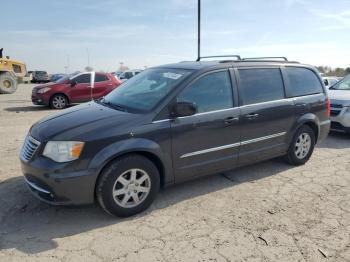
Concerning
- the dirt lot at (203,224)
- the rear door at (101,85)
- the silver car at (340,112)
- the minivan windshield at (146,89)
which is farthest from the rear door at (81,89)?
the silver car at (340,112)

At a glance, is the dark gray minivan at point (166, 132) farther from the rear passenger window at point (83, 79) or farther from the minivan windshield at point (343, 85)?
the rear passenger window at point (83, 79)

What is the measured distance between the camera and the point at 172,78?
14.1 ft

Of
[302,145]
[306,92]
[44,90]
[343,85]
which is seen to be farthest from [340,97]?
[44,90]

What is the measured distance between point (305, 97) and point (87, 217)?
3.88 m

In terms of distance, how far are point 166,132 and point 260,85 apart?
183cm

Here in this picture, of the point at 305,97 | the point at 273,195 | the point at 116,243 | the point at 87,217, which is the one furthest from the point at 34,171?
the point at 305,97

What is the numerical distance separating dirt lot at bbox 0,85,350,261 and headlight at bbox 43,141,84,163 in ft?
2.52

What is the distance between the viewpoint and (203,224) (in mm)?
3645

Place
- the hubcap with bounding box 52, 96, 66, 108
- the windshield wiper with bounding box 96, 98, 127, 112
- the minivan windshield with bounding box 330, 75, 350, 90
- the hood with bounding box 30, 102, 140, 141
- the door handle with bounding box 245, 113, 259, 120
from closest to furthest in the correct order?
1. the hood with bounding box 30, 102, 140, 141
2. the windshield wiper with bounding box 96, 98, 127, 112
3. the door handle with bounding box 245, 113, 259, 120
4. the minivan windshield with bounding box 330, 75, 350, 90
5. the hubcap with bounding box 52, 96, 66, 108

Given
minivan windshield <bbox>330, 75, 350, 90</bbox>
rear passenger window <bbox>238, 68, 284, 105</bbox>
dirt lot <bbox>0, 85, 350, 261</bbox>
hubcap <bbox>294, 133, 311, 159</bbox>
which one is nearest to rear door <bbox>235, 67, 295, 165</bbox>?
rear passenger window <bbox>238, 68, 284, 105</bbox>

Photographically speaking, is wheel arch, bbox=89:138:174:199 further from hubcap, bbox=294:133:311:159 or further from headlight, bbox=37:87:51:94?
headlight, bbox=37:87:51:94

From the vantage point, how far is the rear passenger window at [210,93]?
4148 mm

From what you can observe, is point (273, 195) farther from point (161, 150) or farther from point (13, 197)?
point (13, 197)

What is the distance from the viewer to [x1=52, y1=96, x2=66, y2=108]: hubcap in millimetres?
12883
